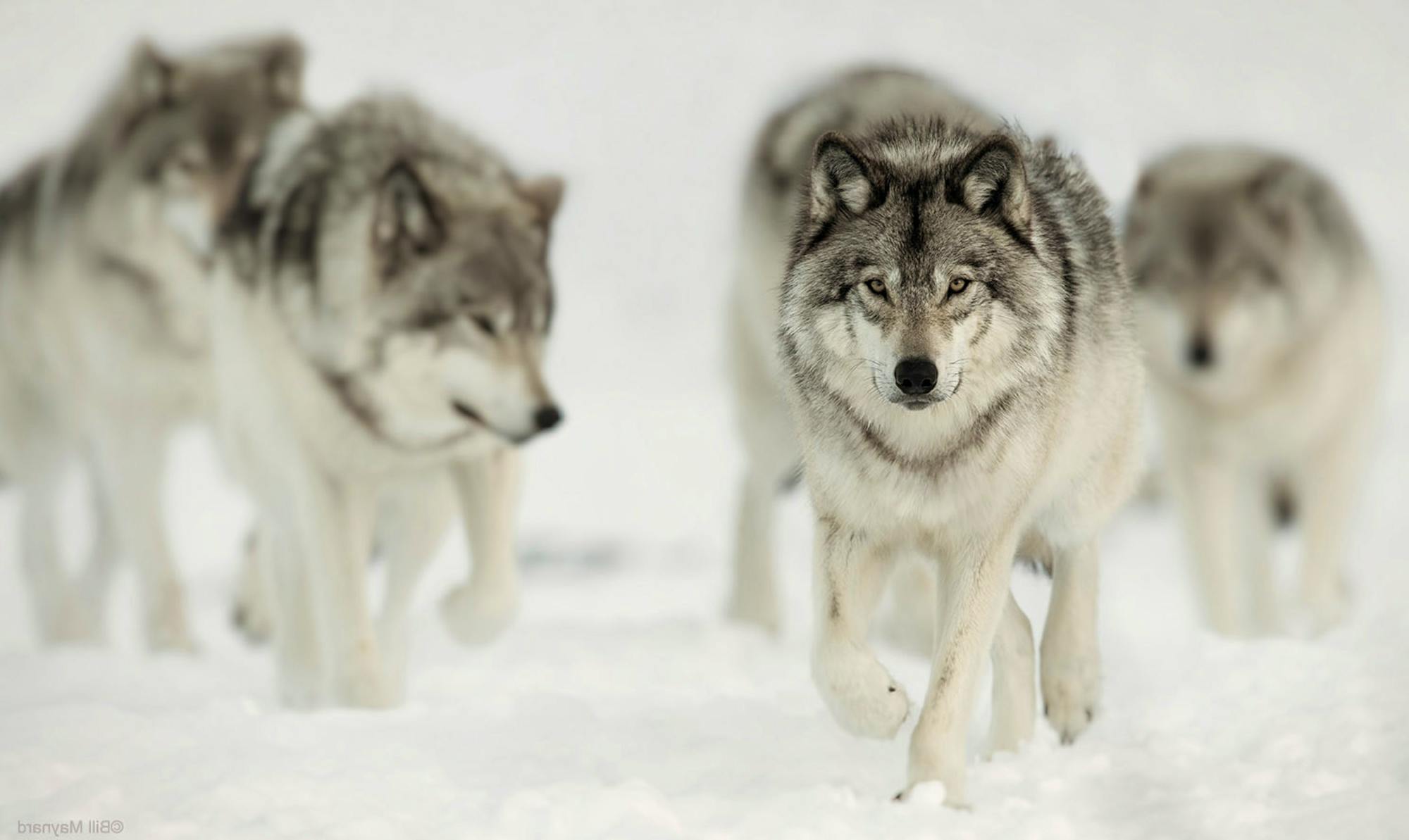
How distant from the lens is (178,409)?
8.19 m

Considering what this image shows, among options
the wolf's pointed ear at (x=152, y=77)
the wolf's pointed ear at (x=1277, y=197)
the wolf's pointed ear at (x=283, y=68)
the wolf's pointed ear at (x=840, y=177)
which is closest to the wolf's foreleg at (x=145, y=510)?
the wolf's pointed ear at (x=152, y=77)

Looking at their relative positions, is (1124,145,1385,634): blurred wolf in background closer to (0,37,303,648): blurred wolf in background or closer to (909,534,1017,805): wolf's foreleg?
(909,534,1017,805): wolf's foreleg

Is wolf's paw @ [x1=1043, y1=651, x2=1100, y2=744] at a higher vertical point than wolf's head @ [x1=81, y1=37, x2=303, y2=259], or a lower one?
lower

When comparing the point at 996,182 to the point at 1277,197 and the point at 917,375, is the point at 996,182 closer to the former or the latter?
the point at 917,375

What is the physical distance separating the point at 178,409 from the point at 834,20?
12.9 m

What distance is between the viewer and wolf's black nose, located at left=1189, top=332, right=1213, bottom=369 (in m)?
7.23

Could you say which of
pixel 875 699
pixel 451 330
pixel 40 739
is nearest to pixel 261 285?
pixel 451 330

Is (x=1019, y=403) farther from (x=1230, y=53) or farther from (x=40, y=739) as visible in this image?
(x=1230, y=53)

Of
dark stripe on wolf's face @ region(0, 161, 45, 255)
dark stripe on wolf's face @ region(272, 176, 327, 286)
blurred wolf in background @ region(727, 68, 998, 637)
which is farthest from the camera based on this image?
dark stripe on wolf's face @ region(0, 161, 45, 255)

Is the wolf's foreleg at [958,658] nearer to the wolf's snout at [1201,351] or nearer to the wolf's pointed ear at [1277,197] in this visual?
the wolf's snout at [1201,351]

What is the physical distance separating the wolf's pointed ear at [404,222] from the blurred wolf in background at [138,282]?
96.1 inches

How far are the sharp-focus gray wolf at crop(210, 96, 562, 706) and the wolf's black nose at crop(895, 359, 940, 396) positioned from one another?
2.15 meters

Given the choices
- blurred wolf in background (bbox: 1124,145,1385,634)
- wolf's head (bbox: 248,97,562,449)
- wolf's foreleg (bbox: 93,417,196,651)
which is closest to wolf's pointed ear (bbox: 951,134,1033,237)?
wolf's head (bbox: 248,97,562,449)

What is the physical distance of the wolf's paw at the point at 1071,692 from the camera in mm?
4344
